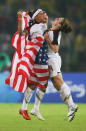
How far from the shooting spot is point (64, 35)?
18.6 m

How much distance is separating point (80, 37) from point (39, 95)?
11137 mm

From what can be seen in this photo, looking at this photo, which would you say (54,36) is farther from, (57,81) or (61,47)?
(61,47)

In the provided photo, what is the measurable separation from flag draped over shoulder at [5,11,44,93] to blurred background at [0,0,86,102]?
8.71 m

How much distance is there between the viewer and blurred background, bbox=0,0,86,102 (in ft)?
58.9

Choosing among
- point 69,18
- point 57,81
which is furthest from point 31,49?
point 69,18

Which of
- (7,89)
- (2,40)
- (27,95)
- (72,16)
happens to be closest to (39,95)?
(27,95)

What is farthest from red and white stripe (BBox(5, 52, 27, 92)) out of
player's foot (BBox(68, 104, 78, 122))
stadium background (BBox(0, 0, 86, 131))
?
stadium background (BBox(0, 0, 86, 131))

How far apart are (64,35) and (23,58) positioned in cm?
1049

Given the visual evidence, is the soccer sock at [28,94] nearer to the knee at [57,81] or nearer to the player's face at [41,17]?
the knee at [57,81]

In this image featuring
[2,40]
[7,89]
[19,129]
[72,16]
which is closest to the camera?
[19,129]

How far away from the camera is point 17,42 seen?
848 centimetres

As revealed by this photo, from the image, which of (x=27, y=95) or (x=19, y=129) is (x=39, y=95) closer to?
(x=27, y=95)

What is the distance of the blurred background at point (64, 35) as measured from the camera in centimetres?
1795

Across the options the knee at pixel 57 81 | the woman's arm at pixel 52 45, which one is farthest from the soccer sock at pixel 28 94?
the woman's arm at pixel 52 45
